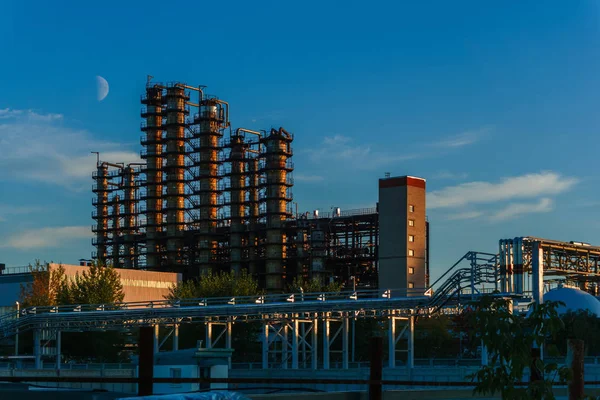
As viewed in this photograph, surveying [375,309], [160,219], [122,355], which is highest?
[160,219]

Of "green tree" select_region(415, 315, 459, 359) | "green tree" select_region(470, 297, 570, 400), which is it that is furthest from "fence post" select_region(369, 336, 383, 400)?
"green tree" select_region(415, 315, 459, 359)

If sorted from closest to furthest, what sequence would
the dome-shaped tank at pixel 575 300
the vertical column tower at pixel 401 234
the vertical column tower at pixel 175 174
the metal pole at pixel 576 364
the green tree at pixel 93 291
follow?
the metal pole at pixel 576 364 → the dome-shaped tank at pixel 575 300 → the green tree at pixel 93 291 → the vertical column tower at pixel 401 234 → the vertical column tower at pixel 175 174

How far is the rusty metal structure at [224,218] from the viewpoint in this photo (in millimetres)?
109125

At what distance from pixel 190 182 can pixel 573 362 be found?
114 metres

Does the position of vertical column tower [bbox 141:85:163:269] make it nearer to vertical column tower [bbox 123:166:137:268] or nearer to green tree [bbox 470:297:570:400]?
vertical column tower [bbox 123:166:137:268]

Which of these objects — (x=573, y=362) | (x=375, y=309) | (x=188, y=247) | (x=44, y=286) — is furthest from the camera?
(x=188, y=247)

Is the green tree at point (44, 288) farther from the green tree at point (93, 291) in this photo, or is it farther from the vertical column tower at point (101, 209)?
the vertical column tower at point (101, 209)

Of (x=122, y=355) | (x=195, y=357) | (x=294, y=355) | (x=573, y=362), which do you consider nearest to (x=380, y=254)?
(x=122, y=355)

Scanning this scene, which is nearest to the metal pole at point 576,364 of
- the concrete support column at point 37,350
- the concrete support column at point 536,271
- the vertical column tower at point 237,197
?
the concrete support column at point 536,271

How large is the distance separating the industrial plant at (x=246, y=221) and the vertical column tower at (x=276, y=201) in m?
0.12

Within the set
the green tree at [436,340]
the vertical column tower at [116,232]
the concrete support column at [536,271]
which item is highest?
the vertical column tower at [116,232]

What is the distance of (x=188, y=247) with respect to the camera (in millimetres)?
121812

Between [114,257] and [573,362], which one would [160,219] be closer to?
[114,257]

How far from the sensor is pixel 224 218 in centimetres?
11619
